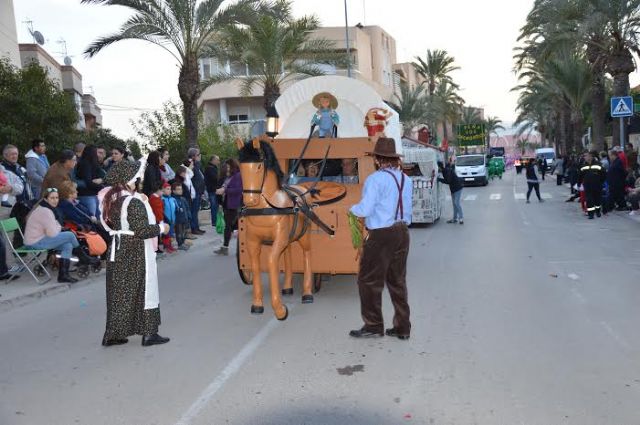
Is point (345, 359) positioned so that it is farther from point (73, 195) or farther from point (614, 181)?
point (614, 181)

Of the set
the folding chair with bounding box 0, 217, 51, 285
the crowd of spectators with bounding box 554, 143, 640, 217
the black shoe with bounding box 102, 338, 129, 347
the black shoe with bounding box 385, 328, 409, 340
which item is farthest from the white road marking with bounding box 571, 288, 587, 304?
the crowd of spectators with bounding box 554, 143, 640, 217

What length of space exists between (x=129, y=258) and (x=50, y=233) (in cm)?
424

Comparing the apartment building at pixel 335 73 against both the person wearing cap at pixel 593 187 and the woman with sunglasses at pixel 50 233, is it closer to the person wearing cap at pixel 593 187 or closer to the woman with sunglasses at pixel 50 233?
the person wearing cap at pixel 593 187

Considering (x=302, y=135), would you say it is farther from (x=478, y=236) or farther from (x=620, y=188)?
(x=620, y=188)

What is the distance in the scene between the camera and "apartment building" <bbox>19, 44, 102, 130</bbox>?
3616 cm

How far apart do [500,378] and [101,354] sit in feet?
12.4

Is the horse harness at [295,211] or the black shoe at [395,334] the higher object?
the horse harness at [295,211]

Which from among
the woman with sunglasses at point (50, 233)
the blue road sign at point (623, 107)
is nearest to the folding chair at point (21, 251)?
the woman with sunglasses at point (50, 233)

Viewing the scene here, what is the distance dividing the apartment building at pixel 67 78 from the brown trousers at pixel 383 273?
73.6ft

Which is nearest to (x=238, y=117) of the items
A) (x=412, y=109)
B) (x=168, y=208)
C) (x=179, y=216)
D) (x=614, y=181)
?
(x=412, y=109)

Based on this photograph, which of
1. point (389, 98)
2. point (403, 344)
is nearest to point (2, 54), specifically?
point (403, 344)

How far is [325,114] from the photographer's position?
1002 centimetres

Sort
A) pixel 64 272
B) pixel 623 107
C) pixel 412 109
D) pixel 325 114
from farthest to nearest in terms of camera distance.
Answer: pixel 412 109 → pixel 623 107 → pixel 64 272 → pixel 325 114

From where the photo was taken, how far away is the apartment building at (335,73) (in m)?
49.6
